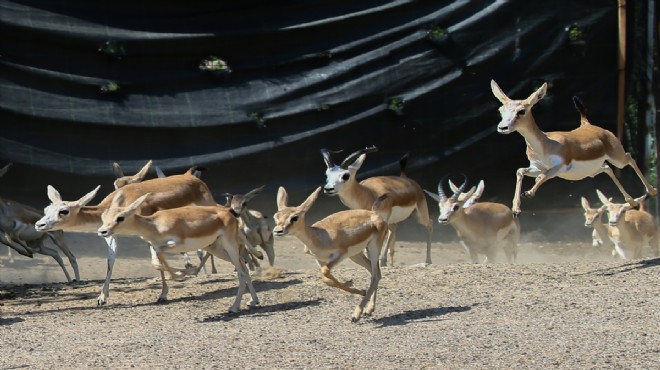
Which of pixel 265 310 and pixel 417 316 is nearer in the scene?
pixel 417 316

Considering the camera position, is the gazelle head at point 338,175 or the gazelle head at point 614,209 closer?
A: the gazelle head at point 338,175

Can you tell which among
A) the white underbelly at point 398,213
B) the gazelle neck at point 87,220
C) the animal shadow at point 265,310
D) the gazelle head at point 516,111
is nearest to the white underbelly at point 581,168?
the gazelle head at point 516,111

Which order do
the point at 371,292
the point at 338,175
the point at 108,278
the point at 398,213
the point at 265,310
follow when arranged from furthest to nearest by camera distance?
1. the point at 398,213
2. the point at 338,175
3. the point at 108,278
4. the point at 265,310
5. the point at 371,292

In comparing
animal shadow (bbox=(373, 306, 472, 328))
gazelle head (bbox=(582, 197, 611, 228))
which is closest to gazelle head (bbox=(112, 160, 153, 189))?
animal shadow (bbox=(373, 306, 472, 328))

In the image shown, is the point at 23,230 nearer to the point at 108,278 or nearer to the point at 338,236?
the point at 108,278

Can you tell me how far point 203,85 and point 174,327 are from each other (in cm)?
540

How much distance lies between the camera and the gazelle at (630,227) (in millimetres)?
15727

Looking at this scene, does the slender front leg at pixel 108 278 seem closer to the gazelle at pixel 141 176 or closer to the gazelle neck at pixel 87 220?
the gazelle neck at pixel 87 220

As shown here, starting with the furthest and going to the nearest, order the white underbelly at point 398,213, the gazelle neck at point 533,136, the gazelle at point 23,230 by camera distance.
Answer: the white underbelly at point 398,213
the gazelle at point 23,230
the gazelle neck at point 533,136

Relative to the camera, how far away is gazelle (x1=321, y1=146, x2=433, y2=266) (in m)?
13.2

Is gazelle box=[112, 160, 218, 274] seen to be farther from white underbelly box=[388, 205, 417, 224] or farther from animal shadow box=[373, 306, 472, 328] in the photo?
animal shadow box=[373, 306, 472, 328]

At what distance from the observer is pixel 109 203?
12.5 metres

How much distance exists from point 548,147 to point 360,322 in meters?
3.30

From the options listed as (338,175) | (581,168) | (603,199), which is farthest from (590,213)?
(338,175)
